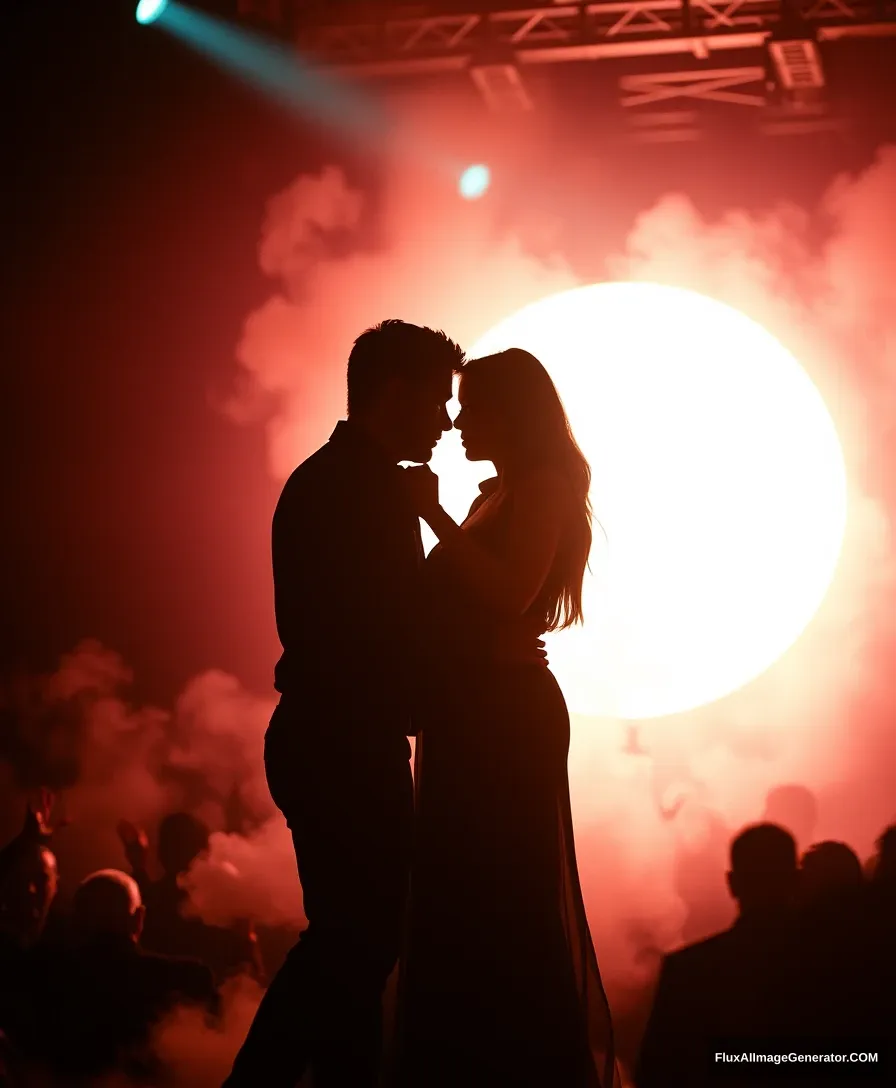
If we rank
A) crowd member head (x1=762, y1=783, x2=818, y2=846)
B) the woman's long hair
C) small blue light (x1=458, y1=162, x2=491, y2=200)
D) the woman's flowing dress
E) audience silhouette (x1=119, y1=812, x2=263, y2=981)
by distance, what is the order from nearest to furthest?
the woman's flowing dress, the woman's long hair, audience silhouette (x1=119, y1=812, x2=263, y2=981), crowd member head (x1=762, y1=783, x2=818, y2=846), small blue light (x1=458, y1=162, x2=491, y2=200)

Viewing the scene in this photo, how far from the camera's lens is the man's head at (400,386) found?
2115 mm

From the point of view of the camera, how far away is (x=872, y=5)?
4.00 m

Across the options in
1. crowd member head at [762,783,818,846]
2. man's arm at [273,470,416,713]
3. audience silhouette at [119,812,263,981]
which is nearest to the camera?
→ man's arm at [273,470,416,713]

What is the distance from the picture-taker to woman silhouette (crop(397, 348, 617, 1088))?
207 centimetres

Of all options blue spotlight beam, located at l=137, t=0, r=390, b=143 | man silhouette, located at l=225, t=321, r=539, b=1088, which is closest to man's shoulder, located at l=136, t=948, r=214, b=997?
man silhouette, located at l=225, t=321, r=539, b=1088

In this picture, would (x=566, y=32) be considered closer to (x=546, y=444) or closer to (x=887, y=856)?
Answer: (x=546, y=444)

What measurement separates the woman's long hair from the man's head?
205 mm

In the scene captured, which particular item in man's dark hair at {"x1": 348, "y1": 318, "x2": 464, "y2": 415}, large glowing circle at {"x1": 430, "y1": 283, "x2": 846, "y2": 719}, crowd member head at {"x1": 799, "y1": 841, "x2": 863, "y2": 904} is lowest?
crowd member head at {"x1": 799, "y1": 841, "x2": 863, "y2": 904}

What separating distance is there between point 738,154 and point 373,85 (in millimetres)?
1555

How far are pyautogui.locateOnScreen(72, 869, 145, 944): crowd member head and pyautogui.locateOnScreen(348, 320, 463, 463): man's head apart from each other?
1188 millimetres

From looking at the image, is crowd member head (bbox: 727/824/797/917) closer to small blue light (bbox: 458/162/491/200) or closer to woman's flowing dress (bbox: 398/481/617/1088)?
woman's flowing dress (bbox: 398/481/617/1088)

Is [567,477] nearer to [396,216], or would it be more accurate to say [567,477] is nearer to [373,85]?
[396,216]

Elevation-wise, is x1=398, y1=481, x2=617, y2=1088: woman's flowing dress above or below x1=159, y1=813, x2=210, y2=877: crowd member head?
below

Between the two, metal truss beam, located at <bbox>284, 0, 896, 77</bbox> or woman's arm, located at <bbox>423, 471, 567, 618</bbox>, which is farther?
metal truss beam, located at <bbox>284, 0, 896, 77</bbox>
